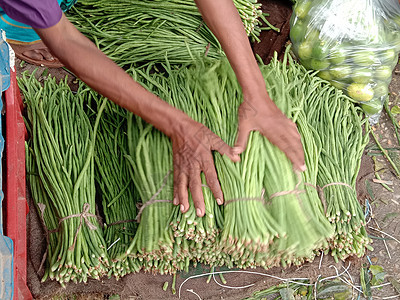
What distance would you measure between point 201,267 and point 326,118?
107cm

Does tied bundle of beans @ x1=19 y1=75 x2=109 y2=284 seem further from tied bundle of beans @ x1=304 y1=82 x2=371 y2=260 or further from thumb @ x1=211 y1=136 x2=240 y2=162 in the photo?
tied bundle of beans @ x1=304 y1=82 x2=371 y2=260

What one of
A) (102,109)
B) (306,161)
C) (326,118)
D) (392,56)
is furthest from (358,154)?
(102,109)

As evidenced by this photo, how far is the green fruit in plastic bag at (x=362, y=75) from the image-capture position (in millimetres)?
2799

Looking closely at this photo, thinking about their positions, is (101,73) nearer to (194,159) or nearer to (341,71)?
(194,159)

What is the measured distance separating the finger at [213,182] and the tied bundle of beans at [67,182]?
2.07 ft

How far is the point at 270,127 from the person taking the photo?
6.66 feet

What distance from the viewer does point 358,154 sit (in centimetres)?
256

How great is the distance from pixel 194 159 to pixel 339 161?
904 mm

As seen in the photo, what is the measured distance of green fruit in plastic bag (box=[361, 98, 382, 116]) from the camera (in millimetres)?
2848

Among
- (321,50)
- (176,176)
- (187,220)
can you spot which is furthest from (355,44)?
(187,220)

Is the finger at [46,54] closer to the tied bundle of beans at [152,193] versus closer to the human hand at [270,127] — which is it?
the tied bundle of beans at [152,193]

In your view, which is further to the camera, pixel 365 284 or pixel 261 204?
pixel 365 284

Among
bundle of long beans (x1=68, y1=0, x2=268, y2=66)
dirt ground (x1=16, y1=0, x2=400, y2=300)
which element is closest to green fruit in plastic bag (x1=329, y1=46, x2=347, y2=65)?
dirt ground (x1=16, y1=0, x2=400, y2=300)

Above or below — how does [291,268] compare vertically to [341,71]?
below
